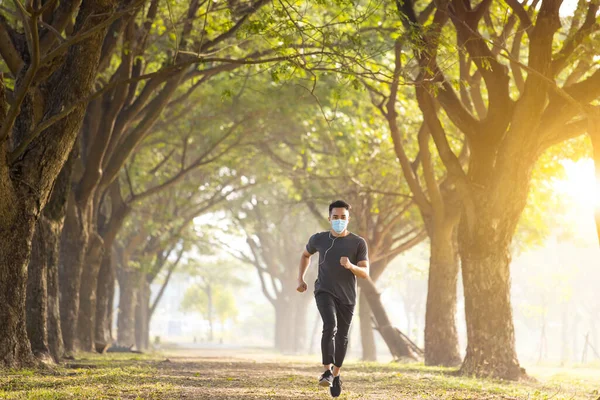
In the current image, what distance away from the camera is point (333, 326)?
778 centimetres

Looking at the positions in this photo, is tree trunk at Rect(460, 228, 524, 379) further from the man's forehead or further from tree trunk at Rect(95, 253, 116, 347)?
tree trunk at Rect(95, 253, 116, 347)

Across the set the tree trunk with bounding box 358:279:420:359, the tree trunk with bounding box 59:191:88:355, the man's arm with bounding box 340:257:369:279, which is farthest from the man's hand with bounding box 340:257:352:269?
the tree trunk with bounding box 358:279:420:359

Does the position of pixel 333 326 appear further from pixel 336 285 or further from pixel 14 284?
pixel 14 284

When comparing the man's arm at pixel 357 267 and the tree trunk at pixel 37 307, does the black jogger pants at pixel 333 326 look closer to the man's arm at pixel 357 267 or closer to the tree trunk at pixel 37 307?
the man's arm at pixel 357 267

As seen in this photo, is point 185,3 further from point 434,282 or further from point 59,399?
point 59,399

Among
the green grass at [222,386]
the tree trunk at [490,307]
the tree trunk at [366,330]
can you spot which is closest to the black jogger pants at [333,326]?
the green grass at [222,386]

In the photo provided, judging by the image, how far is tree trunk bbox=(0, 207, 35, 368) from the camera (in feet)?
31.7

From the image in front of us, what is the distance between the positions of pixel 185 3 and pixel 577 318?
5517 cm

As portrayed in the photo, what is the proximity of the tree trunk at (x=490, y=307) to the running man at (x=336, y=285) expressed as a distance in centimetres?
527

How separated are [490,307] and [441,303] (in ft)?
13.2

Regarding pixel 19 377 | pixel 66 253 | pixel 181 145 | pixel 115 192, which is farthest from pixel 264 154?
pixel 19 377

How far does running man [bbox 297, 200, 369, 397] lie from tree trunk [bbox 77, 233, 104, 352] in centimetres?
1045

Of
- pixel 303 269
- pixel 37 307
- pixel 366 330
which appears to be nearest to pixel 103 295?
pixel 366 330

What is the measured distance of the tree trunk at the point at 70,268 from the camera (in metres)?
15.5
